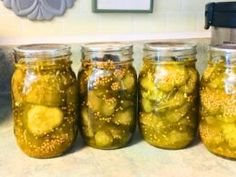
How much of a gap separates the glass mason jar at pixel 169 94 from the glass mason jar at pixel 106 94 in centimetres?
3

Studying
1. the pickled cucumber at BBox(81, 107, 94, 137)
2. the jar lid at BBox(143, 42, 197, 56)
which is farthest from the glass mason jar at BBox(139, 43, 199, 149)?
the pickled cucumber at BBox(81, 107, 94, 137)

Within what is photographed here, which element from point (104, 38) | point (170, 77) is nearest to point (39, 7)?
point (104, 38)

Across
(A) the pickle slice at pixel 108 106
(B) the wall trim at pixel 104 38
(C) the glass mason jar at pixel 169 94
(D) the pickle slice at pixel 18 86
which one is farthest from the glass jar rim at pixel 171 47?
(B) the wall trim at pixel 104 38

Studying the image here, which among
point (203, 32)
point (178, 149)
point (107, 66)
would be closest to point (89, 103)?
point (107, 66)

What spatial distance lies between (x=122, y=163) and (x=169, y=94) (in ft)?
0.50

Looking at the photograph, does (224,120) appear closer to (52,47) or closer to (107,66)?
(107,66)

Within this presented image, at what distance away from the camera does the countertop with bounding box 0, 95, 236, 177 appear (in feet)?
1.84

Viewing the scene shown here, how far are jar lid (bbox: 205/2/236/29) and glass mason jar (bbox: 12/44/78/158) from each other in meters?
0.35

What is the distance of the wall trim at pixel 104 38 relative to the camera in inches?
36.1

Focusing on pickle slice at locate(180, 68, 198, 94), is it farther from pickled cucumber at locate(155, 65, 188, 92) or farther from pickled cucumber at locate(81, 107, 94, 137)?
pickled cucumber at locate(81, 107, 94, 137)

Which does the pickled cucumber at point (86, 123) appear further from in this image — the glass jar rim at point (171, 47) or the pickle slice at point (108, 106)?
the glass jar rim at point (171, 47)

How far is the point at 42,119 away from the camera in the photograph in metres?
0.60

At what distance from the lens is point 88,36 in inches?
37.8

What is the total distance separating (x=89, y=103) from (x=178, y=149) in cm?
19
